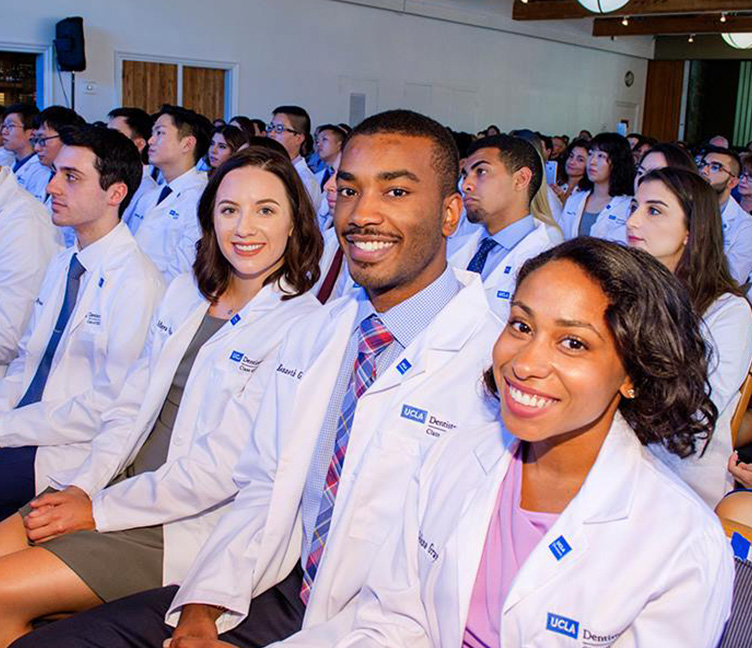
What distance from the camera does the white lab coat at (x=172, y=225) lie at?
4395 millimetres

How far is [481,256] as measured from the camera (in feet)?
12.8

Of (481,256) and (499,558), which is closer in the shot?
(499,558)

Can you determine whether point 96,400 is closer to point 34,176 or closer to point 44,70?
point 34,176

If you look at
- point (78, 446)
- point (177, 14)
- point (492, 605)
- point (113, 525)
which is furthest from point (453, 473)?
point (177, 14)

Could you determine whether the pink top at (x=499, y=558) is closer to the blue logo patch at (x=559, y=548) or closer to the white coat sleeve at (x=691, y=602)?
the blue logo patch at (x=559, y=548)

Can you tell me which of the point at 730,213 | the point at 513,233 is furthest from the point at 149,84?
the point at 513,233

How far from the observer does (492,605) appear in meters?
1.32

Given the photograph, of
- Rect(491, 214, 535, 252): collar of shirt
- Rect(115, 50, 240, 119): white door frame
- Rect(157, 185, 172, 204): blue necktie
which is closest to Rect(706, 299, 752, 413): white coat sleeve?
Rect(491, 214, 535, 252): collar of shirt

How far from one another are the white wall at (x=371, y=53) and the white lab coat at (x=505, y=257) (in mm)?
6345

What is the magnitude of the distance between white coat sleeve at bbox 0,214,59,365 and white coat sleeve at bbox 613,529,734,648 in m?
2.77

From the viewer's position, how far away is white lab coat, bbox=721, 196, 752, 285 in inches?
218

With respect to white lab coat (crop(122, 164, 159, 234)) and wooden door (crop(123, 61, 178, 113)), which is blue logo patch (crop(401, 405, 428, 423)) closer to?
white lab coat (crop(122, 164, 159, 234))

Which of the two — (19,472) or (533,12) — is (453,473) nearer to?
(19,472)

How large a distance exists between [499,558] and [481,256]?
8.75ft
